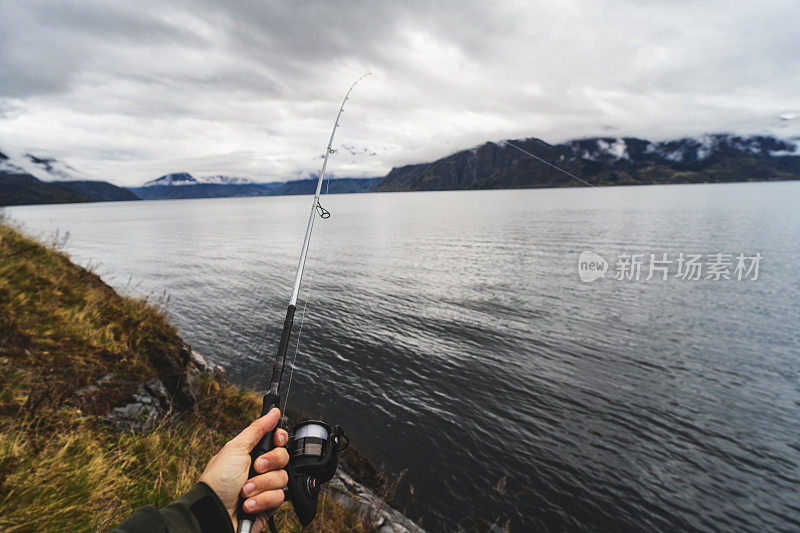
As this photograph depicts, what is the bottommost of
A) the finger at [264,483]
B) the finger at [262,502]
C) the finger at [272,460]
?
the finger at [262,502]

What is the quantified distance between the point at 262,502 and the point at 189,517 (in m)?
0.47

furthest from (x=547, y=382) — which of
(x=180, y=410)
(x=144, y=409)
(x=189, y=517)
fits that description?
(x=189, y=517)

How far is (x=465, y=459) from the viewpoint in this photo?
1091 centimetres

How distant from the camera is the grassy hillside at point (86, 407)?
3.50 m

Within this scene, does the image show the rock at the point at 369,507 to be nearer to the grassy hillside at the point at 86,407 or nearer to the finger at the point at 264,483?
the grassy hillside at the point at 86,407

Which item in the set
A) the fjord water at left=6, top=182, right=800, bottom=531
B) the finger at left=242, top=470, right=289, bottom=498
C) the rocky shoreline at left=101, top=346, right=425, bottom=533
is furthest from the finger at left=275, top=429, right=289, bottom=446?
the fjord water at left=6, top=182, right=800, bottom=531

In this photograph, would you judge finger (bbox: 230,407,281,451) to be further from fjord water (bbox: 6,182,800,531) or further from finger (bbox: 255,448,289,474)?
fjord water (bbox: 6,182,800,531)

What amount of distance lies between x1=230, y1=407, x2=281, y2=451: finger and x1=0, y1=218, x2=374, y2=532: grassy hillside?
7.32 feet

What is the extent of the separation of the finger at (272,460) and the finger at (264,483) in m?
0.04

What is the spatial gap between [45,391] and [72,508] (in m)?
2.32

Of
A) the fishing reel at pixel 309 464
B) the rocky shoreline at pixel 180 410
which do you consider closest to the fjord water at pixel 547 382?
the rocky shoreline at pixel 180 410

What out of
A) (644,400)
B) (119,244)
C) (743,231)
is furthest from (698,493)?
(119,244)

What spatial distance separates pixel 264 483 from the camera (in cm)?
255

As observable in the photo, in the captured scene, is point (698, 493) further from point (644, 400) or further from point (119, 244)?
point (119, 244)
